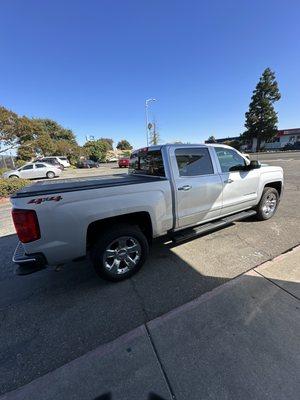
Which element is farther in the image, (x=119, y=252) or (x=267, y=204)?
(x=267, y=204)

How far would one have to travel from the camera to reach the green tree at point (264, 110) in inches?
2045

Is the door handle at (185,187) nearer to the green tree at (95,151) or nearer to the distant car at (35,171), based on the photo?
the distant car at (35,171)

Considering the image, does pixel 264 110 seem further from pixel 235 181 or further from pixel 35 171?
pixel 235 181

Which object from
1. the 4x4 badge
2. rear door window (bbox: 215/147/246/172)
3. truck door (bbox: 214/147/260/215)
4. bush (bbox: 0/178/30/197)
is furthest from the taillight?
bush (bbox: 0/178/30/197)

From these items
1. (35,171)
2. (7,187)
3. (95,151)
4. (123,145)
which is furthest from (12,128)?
(123,145)

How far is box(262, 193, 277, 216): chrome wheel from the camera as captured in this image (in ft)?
17.2

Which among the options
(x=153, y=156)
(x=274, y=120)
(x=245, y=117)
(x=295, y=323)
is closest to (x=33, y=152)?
(x=153, y=156)

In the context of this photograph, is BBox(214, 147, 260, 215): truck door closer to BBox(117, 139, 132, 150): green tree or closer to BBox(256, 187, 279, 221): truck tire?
BBox(256, 187, 279, 221): truck tire

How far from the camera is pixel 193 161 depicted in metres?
3.88

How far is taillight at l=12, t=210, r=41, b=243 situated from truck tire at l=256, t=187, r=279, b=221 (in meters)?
4.61

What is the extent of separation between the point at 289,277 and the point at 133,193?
2.42 m

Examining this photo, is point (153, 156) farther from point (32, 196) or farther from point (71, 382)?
point (71, 382)

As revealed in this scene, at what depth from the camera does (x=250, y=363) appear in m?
1.91

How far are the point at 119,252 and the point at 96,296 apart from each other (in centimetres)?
65
